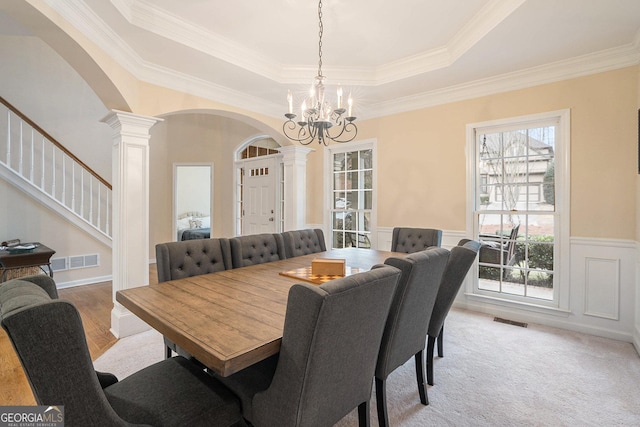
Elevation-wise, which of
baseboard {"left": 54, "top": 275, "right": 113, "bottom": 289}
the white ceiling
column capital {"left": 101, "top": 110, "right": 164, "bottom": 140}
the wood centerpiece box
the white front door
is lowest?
baseboard {"left": 54, "top": 275, "right": 113, "bottom": 289}

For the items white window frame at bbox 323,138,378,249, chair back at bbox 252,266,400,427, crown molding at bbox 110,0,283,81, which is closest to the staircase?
crown molding at bbox 110,0,283,81

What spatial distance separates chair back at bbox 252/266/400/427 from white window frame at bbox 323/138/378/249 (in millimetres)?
3267

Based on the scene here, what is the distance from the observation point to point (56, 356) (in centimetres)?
77

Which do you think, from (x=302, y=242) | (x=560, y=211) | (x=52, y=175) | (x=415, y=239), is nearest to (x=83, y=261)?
(x=52, y=175)

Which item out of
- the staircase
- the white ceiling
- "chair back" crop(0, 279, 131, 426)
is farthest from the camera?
the staircase

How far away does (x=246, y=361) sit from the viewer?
42.4 inches

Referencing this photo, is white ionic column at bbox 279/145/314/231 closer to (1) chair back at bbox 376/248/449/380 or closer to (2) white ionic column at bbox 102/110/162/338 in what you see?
(2) white ionic column at bbox 102/110/162/338

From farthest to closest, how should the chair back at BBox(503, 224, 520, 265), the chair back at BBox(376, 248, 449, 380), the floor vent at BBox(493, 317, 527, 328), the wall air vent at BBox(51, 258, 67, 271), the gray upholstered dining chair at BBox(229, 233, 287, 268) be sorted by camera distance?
the wall air vent at BBox(51, 258, 67, 271)
the chair back at BBox(503, 224, 520, 265)
the floor vent at BBox(493, 317, 527, 328)
the gray upholstered dining chair at BBox(229, 233, 287, 268)
the chair back at BBox(376, 248, 449, 380)

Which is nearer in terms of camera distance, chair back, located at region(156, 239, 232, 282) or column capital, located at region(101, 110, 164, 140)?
chair back, located at region(156, 239, 232, 282)

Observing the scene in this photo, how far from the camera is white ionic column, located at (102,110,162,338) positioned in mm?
2914

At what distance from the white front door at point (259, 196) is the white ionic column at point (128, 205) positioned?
284 cm

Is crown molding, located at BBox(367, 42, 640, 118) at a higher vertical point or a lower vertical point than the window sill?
higher

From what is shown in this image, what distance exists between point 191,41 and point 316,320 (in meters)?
2.87

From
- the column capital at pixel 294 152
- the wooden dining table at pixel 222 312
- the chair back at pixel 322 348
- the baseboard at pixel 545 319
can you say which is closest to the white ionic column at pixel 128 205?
the wooden dining table at pixel 222 312
